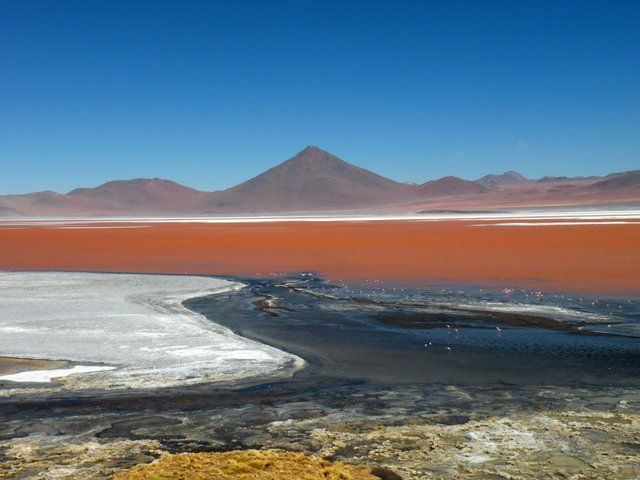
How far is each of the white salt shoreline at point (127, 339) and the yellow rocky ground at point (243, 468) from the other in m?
2.39

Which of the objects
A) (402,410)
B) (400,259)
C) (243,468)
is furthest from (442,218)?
(243,468)

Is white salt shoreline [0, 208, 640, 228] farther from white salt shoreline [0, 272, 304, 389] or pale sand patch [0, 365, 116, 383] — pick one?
pale sand patch [0, 365, 116, 383]

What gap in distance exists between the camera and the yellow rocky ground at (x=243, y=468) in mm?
4570

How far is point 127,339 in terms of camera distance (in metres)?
9.62

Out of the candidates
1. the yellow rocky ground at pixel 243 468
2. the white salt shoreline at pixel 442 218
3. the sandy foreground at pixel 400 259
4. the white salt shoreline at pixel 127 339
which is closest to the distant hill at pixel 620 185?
the white salt shoreline at pixel 442 218

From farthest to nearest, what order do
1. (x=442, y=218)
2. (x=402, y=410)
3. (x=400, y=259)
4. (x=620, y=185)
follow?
1. (x=620, y=185)
2. (x=442, y=218)
3. (x=400, y=259)
4. (x=402, y=410)

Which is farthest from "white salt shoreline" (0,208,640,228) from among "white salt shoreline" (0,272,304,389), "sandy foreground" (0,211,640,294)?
"white salt shoreline" (0,272,304,389)

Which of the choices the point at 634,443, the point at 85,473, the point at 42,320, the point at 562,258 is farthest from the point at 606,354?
the point at 562,258

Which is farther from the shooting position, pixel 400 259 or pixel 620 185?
pixel 620 185

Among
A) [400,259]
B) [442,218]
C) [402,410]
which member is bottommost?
[402,410]

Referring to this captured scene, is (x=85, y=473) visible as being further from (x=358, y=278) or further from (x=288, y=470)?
(x=358, y=278)

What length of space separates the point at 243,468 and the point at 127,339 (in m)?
5.40

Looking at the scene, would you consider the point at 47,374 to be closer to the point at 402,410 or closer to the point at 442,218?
the point at 402,410

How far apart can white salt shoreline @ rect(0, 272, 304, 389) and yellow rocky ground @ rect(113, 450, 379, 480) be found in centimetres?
239
